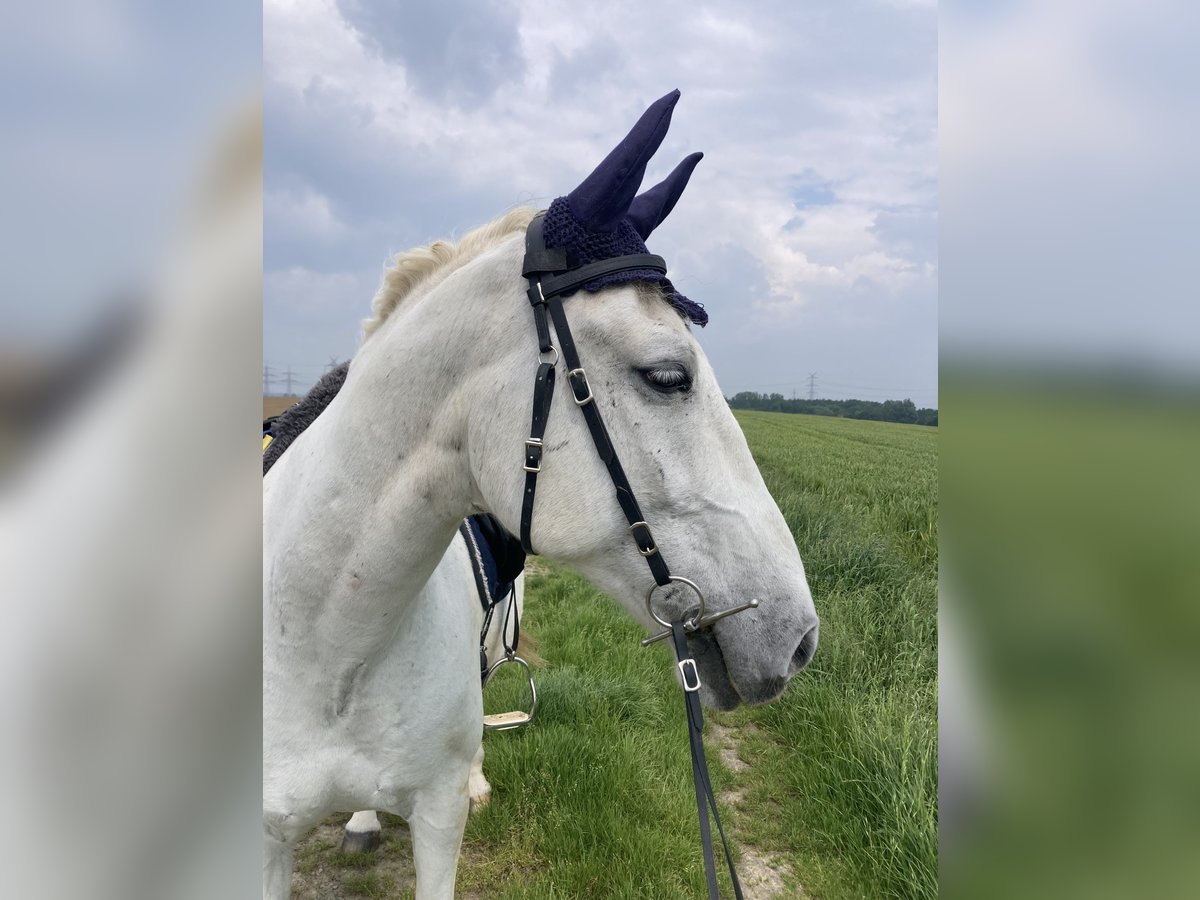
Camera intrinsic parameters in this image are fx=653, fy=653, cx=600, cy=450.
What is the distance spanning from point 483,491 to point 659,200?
1004 mm

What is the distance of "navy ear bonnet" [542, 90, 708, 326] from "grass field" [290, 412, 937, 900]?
9.05 ft

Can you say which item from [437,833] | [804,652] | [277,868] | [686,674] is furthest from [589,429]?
[277,868]

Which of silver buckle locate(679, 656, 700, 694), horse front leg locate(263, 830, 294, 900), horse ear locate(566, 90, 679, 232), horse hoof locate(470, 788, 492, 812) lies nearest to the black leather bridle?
silver buckle locate(679, 656, 700, 694)

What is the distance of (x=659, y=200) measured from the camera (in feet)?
6.31

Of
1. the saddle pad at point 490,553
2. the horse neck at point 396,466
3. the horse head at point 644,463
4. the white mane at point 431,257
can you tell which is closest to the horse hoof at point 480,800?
the saddle pad at point 490,553

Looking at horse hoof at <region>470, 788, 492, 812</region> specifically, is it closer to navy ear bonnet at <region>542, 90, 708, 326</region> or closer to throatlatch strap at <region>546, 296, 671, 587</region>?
throatlatch strap at <region>546, 296, 671, 587</region>

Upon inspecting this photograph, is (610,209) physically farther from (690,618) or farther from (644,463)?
(690,618)

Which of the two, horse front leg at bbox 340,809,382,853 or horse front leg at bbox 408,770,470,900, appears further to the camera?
horse front leg at bbox 340,809,382,853

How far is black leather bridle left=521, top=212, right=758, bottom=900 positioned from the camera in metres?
1.56

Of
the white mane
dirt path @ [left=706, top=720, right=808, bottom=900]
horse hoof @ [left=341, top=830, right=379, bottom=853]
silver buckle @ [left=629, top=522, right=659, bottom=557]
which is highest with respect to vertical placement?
the white mane

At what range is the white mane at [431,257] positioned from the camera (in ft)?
6.08

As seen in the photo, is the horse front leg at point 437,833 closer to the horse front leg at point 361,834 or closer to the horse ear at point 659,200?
the horse front leg at point 361,834

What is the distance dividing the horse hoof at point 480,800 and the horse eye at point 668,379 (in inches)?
119
